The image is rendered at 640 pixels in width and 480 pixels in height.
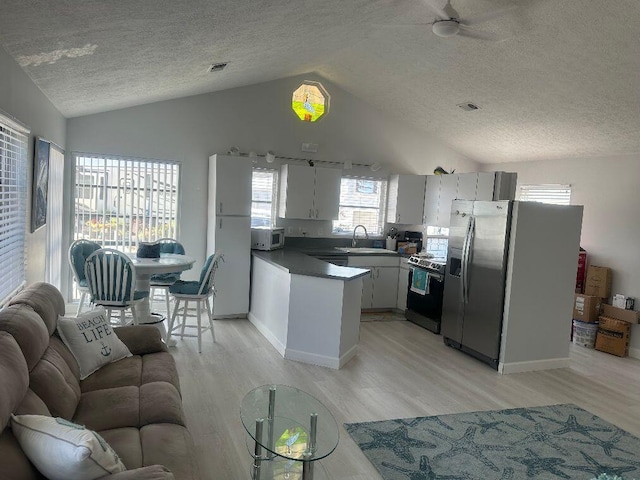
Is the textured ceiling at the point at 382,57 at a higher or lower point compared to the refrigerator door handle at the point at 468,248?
higher

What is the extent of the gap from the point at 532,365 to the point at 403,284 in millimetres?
2179

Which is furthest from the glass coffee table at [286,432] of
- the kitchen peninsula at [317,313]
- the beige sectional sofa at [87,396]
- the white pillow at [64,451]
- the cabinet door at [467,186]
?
the cabinet door at [467,186]

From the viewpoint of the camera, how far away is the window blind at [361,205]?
6.96 metres

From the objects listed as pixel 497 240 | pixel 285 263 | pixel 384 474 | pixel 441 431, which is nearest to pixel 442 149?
pixel 497 240

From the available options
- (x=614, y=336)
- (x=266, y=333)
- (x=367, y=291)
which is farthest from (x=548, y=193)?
(x=266, y=333)

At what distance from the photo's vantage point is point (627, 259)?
5.44m

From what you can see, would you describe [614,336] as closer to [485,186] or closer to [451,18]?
[485,186]

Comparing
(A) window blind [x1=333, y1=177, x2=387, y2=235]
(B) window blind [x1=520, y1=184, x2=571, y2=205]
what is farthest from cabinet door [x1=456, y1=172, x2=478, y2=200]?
(A) window blind [x1=333, y1=177, x2=387, y2=235]

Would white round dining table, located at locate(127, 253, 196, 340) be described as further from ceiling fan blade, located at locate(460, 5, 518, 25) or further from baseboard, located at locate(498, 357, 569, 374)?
baseboard, located at locate(498, 357, 569, 374)

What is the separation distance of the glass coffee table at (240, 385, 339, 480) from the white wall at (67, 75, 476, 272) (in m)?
3.91

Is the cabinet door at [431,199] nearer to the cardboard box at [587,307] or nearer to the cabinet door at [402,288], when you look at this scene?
the cabinet door at [402,288]

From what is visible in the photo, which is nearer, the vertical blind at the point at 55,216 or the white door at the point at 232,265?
the vertical blind at the point at 55,216

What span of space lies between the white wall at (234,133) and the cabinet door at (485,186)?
1346 mm

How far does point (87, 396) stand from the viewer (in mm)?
2504
